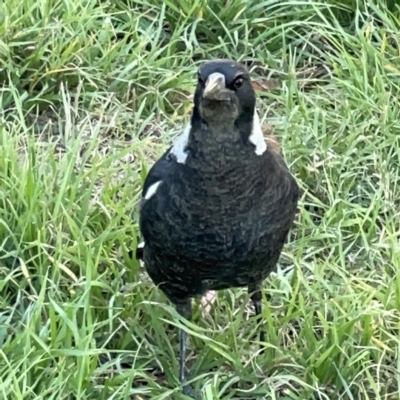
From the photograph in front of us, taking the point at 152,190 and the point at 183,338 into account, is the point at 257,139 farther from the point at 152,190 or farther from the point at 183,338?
the point at 183,338

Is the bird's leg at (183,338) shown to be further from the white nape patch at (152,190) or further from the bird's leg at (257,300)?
the white nape patch at (152,190)

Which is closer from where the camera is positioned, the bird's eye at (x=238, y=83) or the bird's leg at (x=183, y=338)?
the bird's eye at (x=238, y=83)

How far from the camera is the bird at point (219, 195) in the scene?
6.47ft

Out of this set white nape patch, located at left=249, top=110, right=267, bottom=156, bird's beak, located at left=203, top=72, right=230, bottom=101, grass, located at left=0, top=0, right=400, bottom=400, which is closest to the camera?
bird's beak, located at left=203, top=72, right=230, bottom=101

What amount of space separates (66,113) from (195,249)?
36.9 inches

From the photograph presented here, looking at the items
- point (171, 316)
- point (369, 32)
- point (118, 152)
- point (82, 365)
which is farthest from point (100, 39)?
point (82, 365)

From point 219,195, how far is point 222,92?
198 millimetres

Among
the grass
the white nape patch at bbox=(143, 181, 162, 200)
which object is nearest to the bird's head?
the white nape patch at bbox=(143, 181, 162, 200)

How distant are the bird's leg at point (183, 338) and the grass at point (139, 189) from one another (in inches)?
1.3

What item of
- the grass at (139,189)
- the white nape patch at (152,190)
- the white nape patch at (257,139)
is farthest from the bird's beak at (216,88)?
the grass at (139,189)

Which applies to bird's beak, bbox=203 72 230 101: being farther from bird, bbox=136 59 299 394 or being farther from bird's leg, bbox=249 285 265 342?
bird's leg, bbox=249 285 265 342

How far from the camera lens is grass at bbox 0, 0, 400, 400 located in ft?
7.25

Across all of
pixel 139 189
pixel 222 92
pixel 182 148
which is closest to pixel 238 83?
pixel 222 92

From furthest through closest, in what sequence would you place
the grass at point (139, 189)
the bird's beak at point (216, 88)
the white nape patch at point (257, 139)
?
the grass at point (139, 189) < the white nape patch at point (257, 139) < the bird's beak at point (216, 88)
